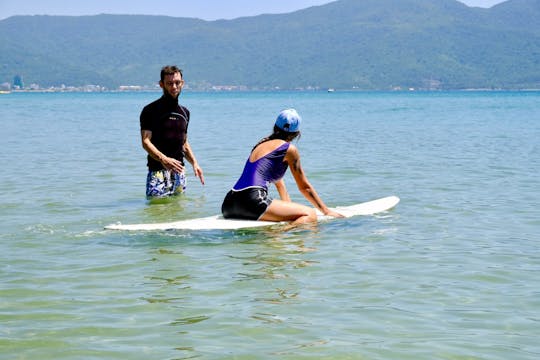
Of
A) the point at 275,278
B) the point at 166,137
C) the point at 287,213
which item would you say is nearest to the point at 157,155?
the point at 166,137

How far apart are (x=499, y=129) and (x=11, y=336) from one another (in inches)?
1188

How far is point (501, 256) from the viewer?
25.3 feet

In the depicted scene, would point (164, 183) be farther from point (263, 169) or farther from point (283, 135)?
point (283, 135)

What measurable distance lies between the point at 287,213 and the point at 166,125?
248cm

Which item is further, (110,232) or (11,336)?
(110,232)

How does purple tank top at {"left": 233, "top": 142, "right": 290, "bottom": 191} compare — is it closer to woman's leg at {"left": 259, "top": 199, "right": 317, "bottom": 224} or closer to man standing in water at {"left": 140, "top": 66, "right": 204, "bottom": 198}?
woman's leg at {"left": 259, "top": 199, "right": 317, "bottom": 224}

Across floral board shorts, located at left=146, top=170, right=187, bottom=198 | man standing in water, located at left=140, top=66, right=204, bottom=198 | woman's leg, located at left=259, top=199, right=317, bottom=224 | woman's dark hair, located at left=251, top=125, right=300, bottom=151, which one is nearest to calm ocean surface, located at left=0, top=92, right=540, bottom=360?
woman's leg, located at left=259, top=199, right=317, bottom=224

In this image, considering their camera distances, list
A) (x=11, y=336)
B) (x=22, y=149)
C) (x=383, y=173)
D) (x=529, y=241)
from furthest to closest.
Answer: (x=22, y=149)
(x=383, y=173)
(x=529, y=241)
(x=11, y=336)

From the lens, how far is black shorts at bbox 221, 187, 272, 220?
8.61 m

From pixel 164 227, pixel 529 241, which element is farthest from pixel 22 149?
pixel 529 241

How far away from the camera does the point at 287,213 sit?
880cm

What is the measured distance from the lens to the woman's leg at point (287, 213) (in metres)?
8.72

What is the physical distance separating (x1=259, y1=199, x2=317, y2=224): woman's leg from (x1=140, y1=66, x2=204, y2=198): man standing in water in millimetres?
1985

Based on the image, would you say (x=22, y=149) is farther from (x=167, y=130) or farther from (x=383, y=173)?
(x=167, y=130)
